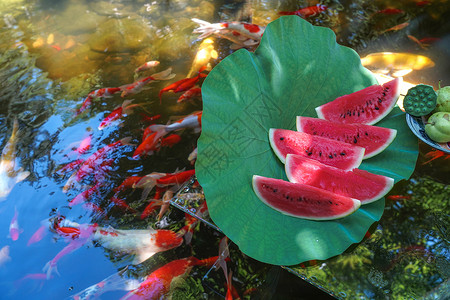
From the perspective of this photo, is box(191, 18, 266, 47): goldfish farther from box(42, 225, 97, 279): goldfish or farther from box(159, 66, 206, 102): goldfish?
box(42, 225, 97, 279): goldfish

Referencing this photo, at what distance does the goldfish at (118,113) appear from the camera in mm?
2736

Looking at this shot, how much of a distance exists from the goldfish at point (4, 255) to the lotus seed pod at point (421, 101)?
2408 mm

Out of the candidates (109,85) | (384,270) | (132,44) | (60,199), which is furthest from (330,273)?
(132,44)

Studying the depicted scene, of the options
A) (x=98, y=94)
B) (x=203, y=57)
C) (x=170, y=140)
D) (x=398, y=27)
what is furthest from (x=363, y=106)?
(x=98, y=94)

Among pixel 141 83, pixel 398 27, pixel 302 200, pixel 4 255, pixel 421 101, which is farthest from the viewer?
pixel 398 27

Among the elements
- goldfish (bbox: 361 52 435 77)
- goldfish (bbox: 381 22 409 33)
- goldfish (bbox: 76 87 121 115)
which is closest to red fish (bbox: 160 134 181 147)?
goldfish (bbox: 76 87 121 115)

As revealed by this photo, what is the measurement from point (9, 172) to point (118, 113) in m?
0.89

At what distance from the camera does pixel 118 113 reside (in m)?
2.80

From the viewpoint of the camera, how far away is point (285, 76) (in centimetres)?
195

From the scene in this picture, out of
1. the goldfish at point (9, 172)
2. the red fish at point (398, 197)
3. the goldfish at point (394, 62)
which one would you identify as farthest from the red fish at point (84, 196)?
the goldfish at point (394, 62)

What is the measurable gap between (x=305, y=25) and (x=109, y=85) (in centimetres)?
190

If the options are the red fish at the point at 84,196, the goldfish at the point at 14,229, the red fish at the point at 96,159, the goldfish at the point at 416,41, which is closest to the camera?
Answer: the goldfish at the point at 14,229

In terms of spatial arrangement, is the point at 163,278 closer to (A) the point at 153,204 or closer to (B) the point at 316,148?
(A) the point at 153,204

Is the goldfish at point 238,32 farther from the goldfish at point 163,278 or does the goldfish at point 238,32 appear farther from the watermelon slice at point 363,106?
the goldfish at point 163,278
